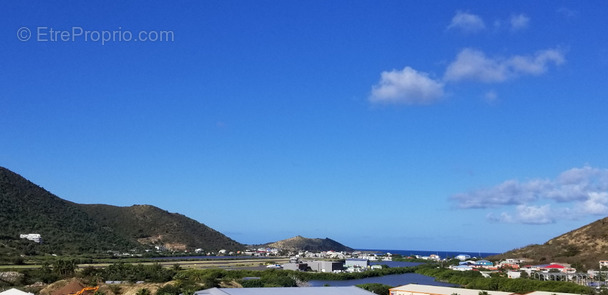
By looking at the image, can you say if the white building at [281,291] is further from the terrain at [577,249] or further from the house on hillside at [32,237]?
the house on hillside at [32,237]

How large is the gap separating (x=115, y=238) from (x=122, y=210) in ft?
106

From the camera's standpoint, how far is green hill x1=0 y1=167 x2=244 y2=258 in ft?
293

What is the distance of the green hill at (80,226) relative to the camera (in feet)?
293

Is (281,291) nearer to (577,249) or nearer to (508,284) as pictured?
(508,284)

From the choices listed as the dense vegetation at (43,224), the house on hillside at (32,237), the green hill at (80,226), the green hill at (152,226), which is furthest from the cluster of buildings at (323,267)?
the green hill at (152,226)

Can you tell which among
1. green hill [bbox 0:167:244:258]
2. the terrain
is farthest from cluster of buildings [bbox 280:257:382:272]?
green hill [bbox 0:167:244:258]

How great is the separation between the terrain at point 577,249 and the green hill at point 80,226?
74.8 meters

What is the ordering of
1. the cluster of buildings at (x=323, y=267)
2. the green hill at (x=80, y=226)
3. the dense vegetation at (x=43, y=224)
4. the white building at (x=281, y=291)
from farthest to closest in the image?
1. the green hill at (x=80, y=226)
2. the cluster of buildings at (x=323, y=267)
3. the dense vegetation at (x=43, y=224)
4. the white building at (x=281, y=291)

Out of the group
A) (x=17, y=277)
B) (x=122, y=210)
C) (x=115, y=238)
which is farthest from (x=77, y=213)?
(x=17, y=277)

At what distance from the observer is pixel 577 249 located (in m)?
89.8

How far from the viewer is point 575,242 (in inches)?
3733

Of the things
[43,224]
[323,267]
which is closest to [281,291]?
[323,267]

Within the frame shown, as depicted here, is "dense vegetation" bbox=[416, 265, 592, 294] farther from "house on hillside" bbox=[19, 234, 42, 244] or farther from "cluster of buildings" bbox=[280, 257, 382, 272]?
"house on hillside" bbox=[19, 234, 42, 244]

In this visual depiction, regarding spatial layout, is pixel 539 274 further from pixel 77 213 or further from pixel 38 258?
pixel 77 213
